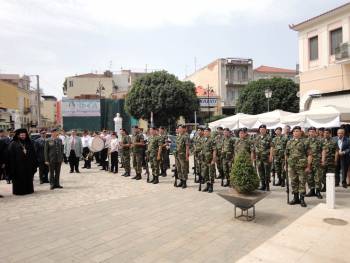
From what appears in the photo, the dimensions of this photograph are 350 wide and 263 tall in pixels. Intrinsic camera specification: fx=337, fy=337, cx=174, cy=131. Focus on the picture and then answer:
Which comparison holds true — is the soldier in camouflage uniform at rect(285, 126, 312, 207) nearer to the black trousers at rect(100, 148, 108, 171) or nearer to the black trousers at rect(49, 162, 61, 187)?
the black trousers at rect(49, 162, 61, 187)

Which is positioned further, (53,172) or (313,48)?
(313,48)

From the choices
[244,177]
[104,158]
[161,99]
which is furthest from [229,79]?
[244,177]

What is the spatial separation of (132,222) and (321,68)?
62.4 feet

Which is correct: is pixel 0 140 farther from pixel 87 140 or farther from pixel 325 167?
pixel 325 167

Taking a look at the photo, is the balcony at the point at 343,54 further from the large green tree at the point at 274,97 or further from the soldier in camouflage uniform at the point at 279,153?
the large green tree at the point at 274,97

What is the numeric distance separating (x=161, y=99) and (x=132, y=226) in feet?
107

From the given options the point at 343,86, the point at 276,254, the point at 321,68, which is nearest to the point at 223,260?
the point at 276,254

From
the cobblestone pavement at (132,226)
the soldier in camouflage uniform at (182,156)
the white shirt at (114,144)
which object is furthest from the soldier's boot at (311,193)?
the white shirt at (114,144)

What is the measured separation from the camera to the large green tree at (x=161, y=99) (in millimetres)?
38938

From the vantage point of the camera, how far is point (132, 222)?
681 centimetres

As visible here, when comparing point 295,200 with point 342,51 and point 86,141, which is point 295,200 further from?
point 342,51

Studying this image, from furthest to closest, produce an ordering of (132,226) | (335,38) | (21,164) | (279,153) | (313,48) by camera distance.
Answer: (313,48) < (335,38) < (279,153) < (21,164) < (132,226)

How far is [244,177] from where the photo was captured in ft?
21.8

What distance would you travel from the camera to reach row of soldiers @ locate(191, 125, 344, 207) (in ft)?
27.1
